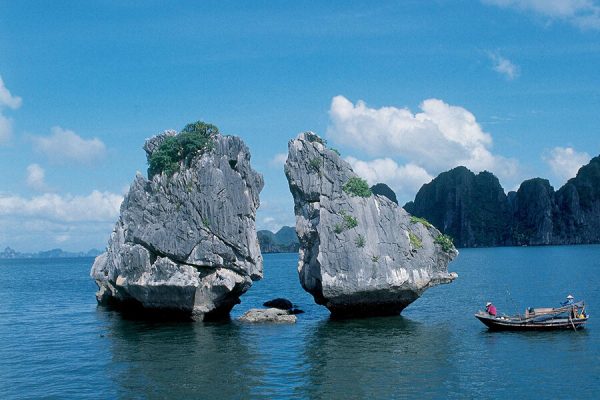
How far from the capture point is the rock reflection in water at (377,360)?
1096 inches

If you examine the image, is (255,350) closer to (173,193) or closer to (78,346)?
(78,346)

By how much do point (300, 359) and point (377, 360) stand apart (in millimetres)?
4569

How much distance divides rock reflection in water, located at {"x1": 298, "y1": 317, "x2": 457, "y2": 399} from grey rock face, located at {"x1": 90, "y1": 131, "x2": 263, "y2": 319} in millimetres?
9227

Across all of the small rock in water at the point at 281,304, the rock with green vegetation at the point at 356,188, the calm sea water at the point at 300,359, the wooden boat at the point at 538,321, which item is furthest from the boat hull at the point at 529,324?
the small rock in water at the point at 281,304

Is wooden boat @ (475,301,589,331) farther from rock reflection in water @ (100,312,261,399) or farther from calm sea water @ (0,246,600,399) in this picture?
rock reflection in water @ (100,312,261,399)

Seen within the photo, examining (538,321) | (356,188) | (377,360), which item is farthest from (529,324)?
(356,188)

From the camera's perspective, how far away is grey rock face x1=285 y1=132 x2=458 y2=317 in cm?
4547

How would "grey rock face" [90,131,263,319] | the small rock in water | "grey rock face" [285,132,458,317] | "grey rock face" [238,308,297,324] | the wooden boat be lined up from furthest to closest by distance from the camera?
the small rock in water < "grey rock face" [238,308,297,324] < "grey rock face" [90,131,263,319] < "grey rock face" [285,132,458,317] < the wooden boat

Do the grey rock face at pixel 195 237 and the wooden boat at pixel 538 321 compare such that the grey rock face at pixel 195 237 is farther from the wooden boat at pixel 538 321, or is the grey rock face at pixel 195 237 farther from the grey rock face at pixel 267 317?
the wooden boat at pixel 538 321

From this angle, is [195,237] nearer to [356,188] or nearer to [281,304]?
[281,304]

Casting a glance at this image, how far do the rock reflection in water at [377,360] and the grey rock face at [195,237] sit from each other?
923cm

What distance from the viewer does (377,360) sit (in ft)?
109

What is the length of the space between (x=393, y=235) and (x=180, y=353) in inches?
813

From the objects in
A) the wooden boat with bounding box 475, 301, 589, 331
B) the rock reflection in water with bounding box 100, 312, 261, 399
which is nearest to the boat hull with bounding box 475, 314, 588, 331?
the wooden boat with bounding box 475, 301, 589, 331
